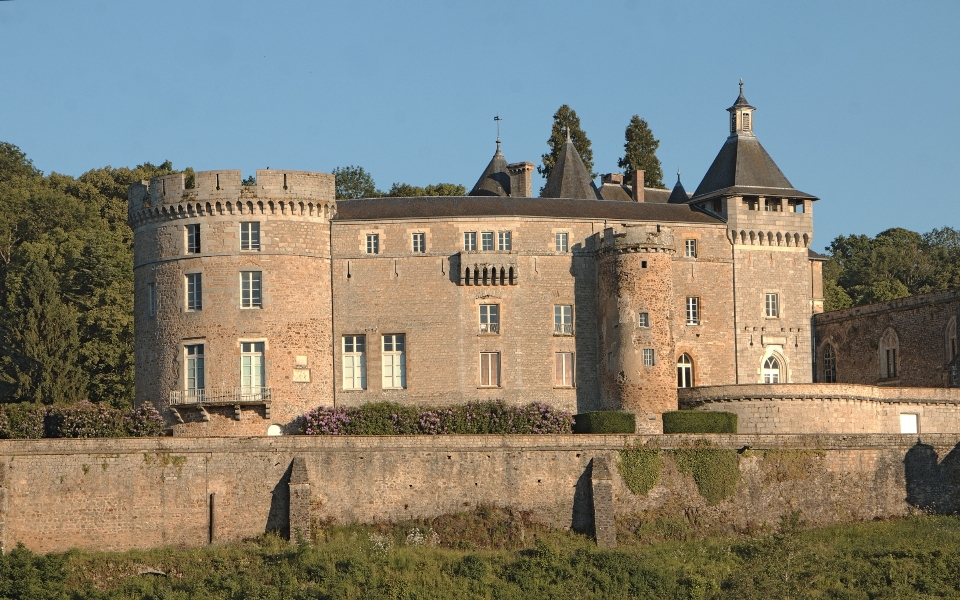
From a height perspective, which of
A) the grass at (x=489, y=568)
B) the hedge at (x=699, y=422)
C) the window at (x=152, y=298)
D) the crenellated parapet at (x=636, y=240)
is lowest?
the grass at (x=489, y=568)

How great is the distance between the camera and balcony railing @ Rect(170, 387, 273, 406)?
163 ft

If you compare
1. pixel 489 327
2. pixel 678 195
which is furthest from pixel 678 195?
pixel 489 327

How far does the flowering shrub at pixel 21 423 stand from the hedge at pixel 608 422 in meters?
15.6

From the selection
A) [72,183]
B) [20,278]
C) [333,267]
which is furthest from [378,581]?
[72,183]

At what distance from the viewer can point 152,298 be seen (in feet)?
169

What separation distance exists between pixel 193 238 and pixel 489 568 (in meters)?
16.0

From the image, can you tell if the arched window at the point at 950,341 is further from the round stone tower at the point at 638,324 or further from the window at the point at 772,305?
the round stone tower at the point at 638,324

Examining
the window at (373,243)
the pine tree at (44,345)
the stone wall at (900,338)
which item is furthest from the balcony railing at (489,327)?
the stone wall at (900,338)

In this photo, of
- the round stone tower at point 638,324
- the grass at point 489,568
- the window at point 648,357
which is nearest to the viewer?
the grass at point 489,568

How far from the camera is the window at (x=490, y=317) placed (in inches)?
2046

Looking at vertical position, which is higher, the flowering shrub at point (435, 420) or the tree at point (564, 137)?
the tree at point (564, 137)

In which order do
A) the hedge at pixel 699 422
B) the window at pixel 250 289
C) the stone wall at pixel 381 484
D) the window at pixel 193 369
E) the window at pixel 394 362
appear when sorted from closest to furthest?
the stone wall at pixel 381 484
the hedge at pixel 699 422
the window at pixel 193 369
the window at pixel 250 289
the window at pixel 394 362

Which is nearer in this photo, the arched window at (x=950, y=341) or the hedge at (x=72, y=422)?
the hedge at (x=72, y=422)

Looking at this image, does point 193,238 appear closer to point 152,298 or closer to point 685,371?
point 152,298
